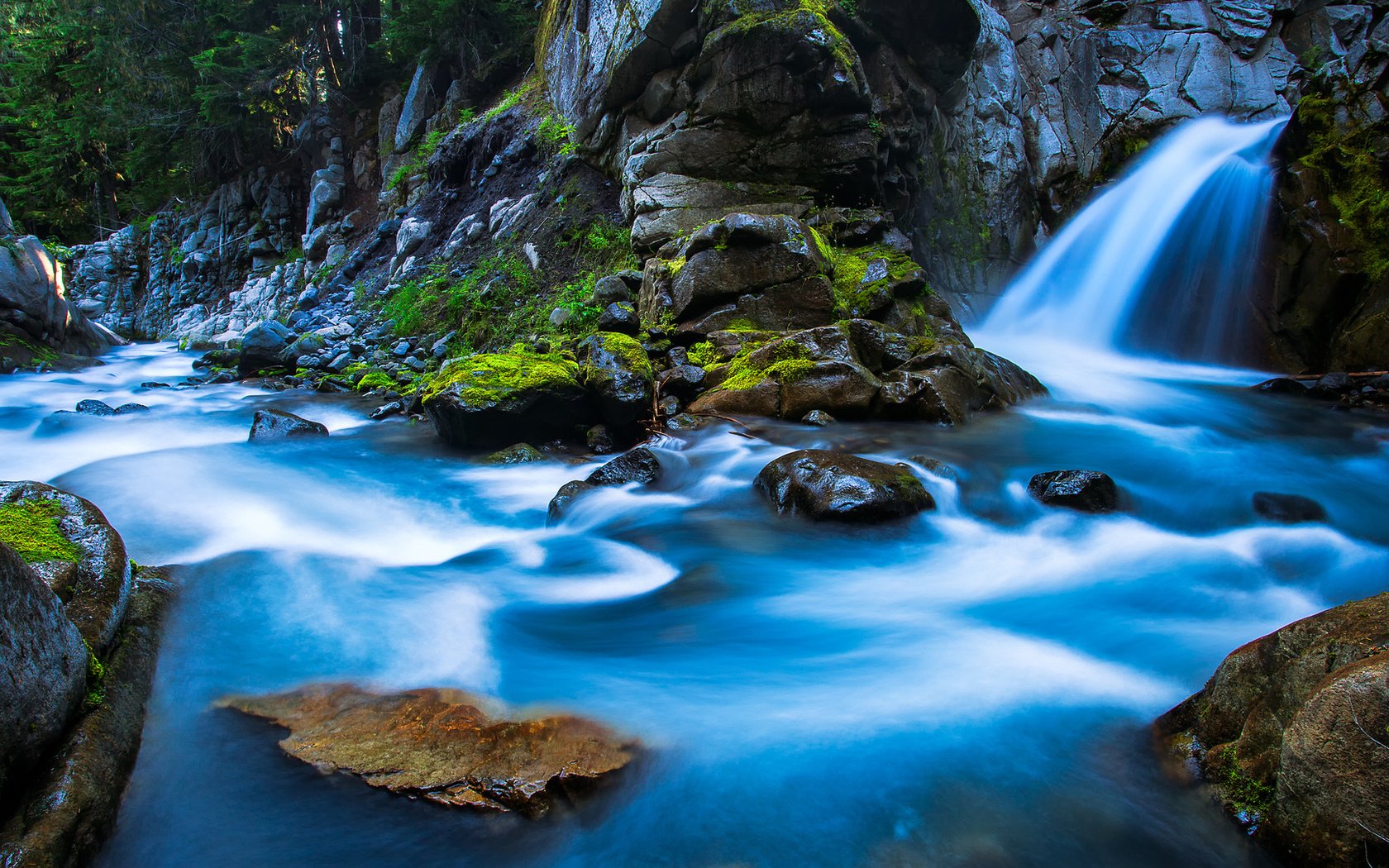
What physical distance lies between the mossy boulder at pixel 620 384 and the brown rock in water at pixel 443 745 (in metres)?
4.29

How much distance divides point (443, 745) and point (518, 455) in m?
4.44

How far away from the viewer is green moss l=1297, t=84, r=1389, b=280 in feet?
28.1

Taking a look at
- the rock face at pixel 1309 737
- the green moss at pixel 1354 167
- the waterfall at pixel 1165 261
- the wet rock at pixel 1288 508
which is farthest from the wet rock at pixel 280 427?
the green moss at pixel 1354 167

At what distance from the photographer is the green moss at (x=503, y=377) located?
6.65m

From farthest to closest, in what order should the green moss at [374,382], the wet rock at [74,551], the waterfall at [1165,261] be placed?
the waterfall at [1165,261] → the green moss at [374,382] → the wet rock at [74,551]

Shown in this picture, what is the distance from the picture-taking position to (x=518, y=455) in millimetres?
6590

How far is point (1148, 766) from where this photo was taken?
7.51ft

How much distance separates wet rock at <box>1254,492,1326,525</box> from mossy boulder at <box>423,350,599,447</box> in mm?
5624

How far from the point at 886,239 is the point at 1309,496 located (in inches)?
251

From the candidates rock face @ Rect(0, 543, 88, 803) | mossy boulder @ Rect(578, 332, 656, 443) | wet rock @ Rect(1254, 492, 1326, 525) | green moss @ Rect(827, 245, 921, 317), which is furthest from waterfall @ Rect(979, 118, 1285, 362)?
rock face @ Rect(0, 543, 88, 803)

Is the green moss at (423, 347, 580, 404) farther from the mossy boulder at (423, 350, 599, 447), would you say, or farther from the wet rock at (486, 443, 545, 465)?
the wet rock at (486, 443, 545, 465)

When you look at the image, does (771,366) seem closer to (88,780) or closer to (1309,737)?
(1309,737)

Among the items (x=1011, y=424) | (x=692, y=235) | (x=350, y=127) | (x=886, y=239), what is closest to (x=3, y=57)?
(x=350, y=127)

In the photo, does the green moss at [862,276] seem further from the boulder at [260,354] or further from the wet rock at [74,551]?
the boulder at [260,354]
